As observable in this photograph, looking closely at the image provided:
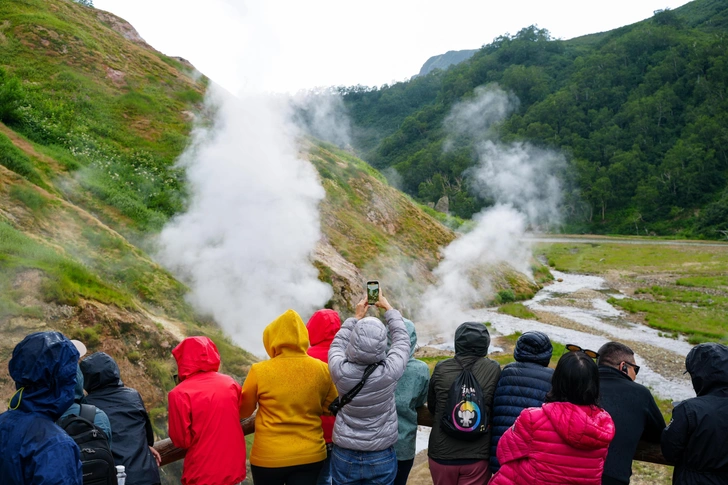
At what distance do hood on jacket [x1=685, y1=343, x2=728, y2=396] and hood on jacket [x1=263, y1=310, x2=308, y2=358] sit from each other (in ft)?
7.09

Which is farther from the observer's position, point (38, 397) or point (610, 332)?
point (610, 332)

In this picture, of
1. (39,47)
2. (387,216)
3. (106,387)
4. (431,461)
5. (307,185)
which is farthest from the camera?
(387,216)

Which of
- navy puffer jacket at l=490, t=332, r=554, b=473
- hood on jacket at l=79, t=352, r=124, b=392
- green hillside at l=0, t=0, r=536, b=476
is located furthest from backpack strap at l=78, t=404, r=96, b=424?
green hillside at l=0, t=0, r=536, b=476

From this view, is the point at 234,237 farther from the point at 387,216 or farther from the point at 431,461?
the point at 387,216

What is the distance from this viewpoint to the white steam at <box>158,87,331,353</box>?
1088cm

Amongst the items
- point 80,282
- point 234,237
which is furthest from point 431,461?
point 234,237

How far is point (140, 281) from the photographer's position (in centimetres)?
903

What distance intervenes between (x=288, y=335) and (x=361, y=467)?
2.99 feet

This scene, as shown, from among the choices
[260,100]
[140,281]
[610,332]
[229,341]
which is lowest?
[610,332]

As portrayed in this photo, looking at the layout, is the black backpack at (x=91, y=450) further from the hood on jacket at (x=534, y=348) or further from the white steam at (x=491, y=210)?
the white steam at (x=491, y=210)

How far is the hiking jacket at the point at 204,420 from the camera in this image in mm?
3143

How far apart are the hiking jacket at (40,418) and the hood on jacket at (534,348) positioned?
242 centimetres

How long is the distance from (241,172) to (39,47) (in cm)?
832

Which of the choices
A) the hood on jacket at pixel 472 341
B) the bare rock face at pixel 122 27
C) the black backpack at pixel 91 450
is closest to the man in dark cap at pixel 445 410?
the hood on jacket at pixel 472 341
